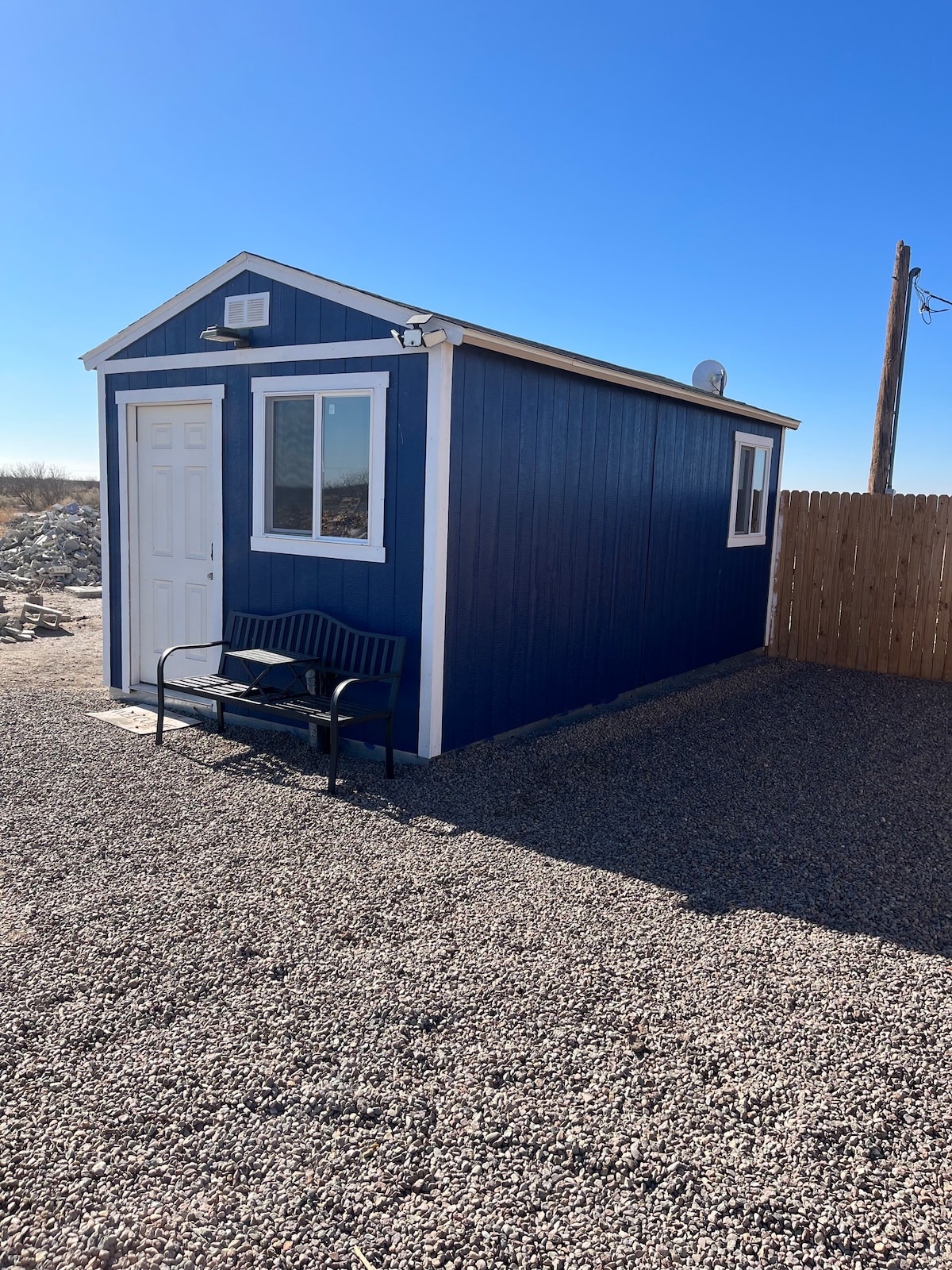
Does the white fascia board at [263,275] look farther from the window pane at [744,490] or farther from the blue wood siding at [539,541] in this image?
the window pane at [744,490]

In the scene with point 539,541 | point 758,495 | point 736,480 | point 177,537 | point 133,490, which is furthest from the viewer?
point 758,495

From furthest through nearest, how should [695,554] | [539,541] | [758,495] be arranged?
[758,495] < [695,554] < [539,541]

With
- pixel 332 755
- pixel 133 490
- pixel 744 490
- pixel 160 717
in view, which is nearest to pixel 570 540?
pixel 332 755

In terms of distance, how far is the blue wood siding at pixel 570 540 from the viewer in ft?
18.4

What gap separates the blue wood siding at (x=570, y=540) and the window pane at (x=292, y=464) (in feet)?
3.76

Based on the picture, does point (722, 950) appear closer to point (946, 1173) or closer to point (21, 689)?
point (946, 1173)

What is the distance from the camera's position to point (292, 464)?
599 centimetres

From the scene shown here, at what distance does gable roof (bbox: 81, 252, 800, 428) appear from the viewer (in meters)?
5.32

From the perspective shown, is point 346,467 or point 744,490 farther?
point 744,490

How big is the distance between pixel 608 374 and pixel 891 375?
6.86 metres

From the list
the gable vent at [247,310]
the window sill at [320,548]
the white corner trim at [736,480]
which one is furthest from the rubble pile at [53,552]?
the white corner trim at [736,480]

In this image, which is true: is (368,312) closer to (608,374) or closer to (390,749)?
(608,374)

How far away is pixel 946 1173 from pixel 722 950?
3.89 ft

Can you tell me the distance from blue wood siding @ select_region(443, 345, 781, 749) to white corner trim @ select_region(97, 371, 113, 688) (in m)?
3.20
